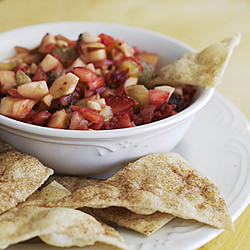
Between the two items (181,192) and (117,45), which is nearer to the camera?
(181,192)

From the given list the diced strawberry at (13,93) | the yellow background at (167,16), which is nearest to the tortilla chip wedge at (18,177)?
the diced strawberry at (13,93)

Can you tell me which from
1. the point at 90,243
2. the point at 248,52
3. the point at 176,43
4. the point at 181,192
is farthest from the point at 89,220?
the point at 248,52

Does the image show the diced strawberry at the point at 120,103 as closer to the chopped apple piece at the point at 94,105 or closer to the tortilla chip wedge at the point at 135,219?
the chopped apple piece at the point at 94,105

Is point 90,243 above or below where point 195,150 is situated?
above

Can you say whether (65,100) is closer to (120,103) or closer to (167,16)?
(120,103)

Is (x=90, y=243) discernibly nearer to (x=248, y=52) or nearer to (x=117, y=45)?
(x=117, y=45)

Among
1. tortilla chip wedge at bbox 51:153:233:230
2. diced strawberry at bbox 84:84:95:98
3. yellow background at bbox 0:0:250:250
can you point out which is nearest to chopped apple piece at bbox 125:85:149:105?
diced strawberry at bbox 84:84:95:98
